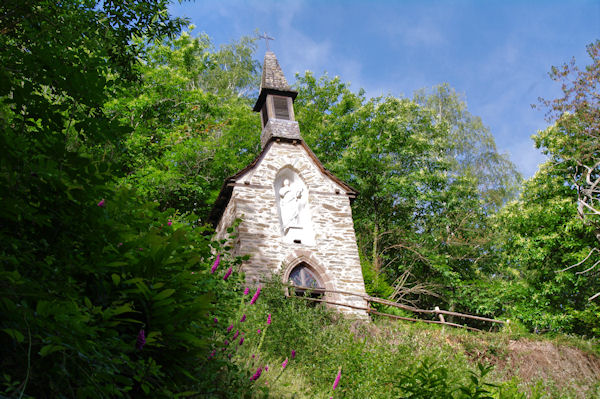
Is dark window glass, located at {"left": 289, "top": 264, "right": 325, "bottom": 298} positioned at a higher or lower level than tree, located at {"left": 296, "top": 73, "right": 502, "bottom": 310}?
lower

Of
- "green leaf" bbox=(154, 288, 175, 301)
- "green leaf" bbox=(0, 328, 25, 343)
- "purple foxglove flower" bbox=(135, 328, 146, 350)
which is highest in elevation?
"green leaf" bbox=(154, 288, 175, 301)

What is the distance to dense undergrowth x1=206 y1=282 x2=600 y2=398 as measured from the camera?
15.6ft

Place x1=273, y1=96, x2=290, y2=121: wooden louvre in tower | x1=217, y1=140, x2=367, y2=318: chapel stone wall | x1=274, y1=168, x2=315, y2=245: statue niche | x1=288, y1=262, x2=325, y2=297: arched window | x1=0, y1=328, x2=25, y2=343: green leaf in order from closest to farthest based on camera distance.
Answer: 1. x1=0, y1=328, x2=25, y2=343: green leaf
2. x1=217, y1=140, x2=367, y2=318: chapel stone wall
3. x1=288, y1=262, x2=325, y2=297: arched window
4. x1=274, y1=168, x2=315, y2=245: statue niche
5. x1=273, y1=96, x2=290, y2=121: wooden louvre in tower

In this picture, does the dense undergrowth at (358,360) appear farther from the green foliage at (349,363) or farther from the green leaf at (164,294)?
the green leaf at (164,294)

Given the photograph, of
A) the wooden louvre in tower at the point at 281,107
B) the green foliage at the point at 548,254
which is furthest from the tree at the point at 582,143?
the wooden louvre in tower at the point at 281,107

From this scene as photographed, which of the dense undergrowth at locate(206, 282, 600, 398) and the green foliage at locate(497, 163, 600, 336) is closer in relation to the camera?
the dense undergrowth at locate(206, 282, 600, 398)

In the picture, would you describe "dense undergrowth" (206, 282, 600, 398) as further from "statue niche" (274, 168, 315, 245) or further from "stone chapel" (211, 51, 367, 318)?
"statue niche" (274, 168, 315, 245)

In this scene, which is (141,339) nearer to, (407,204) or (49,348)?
(49,348)

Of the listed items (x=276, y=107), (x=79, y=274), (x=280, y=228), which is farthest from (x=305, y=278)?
(x=79, y=274)

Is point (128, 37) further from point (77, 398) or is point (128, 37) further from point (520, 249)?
point (520, 249)

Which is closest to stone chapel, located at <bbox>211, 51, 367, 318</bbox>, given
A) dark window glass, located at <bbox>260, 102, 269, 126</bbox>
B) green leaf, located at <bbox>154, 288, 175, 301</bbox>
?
dark window glass, located at <bbox>260, 102, 269, 126</bbox>

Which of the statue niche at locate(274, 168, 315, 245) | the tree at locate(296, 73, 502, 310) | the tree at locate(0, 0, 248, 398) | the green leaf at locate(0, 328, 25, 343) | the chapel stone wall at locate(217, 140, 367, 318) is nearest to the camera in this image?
the green leaf at locate(0, 328, 25, 343)

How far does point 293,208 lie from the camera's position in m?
15.3

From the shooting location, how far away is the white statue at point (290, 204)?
49.1ft
